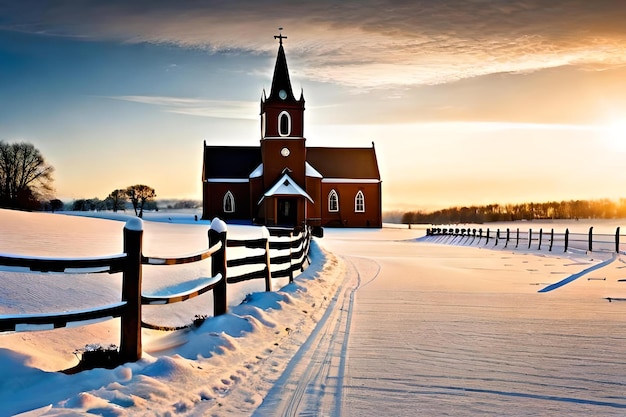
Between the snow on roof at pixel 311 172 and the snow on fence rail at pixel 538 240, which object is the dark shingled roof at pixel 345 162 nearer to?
the snow on roof at pixel 311 172

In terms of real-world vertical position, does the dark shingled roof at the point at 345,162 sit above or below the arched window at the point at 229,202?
above

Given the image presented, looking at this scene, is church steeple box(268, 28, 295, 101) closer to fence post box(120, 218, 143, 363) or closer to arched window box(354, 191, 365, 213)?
arched window box(354, 191, 365, 213)

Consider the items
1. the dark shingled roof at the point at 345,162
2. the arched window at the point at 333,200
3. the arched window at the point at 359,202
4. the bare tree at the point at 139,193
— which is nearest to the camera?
the arched window at the point at 333,200

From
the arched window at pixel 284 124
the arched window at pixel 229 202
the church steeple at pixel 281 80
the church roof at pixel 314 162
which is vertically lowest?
the arched window at pixel 229 202

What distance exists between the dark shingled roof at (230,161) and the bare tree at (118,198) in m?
43.2

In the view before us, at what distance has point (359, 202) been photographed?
57.7 meters

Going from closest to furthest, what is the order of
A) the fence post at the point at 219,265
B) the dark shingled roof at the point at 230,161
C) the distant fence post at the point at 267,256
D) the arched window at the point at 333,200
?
the fence post at the point at 219,265, the distant fence post at the point at 267,256, the dark shingled roof at the point at 230,161, the arched window at the point at 333,200

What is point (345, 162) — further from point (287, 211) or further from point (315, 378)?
point (315, 378)

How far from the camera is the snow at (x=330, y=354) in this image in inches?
188

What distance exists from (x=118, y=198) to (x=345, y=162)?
54.3 metres

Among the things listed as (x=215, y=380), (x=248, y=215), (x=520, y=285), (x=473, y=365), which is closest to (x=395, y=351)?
(x=473, y=365)

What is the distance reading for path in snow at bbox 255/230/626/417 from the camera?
484 centimetres

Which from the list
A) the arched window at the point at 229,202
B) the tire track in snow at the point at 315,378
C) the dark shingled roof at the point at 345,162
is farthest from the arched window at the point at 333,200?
the tire track in snow at the point at 315,378

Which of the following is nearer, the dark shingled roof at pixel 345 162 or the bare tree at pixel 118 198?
the dark shingled roof at pixel 345 162
